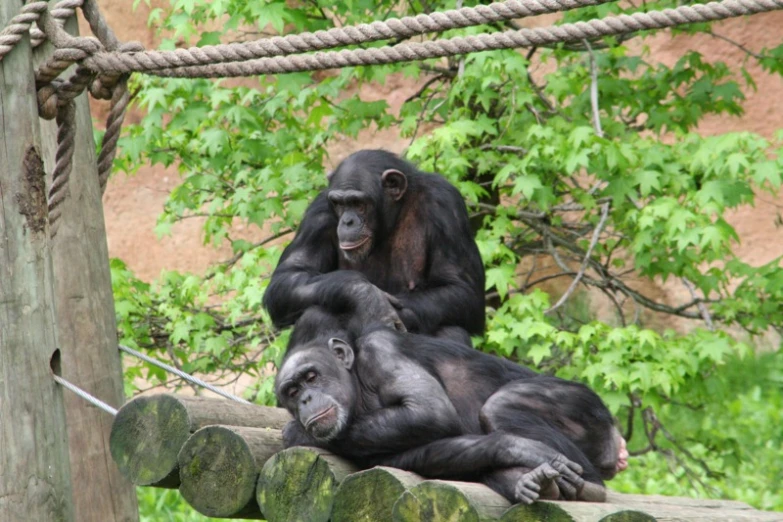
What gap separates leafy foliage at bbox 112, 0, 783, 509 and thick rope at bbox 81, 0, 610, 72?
279 cm

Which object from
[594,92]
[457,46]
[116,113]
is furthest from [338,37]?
[594,92]

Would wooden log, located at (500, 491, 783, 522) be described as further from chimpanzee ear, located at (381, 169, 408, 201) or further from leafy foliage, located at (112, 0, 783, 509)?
leafy foliage, located at (112, 0, 783, 509)

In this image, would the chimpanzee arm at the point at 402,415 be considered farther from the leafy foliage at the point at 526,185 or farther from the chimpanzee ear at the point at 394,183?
the leafy foliage at the point at 526,185

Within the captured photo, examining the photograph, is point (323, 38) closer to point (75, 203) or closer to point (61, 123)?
point (61, 123)

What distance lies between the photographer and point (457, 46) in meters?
3.43

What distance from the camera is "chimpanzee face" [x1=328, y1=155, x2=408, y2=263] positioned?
16.0 ft

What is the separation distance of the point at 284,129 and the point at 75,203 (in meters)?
3.16

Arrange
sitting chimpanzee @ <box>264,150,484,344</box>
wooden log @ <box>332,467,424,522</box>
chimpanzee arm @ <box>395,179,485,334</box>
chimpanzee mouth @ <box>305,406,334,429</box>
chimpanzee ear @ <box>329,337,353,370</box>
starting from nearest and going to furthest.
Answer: wooden log @ <box>332,467,424,522</box>, chimpanzee mouth @ <box>305,406,334,429</box>, chimpanzee ear @ <box>329,337,353,370</box>, chimpanzee arm @ <box>395,179,485,334</box>, sitting chimpanzee @ <box>264,150,484,344</box>

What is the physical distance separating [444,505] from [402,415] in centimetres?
68

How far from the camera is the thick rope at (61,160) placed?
377cm

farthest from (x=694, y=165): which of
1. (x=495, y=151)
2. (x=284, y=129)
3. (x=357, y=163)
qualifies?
(x=284, y=129)

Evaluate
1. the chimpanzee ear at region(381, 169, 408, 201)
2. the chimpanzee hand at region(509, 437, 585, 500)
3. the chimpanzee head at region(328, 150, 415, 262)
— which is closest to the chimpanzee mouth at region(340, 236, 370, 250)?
the chimpanzee head at region(328, 150, 415, 262)

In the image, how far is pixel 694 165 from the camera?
634cm

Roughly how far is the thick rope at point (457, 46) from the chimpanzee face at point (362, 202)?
1.28 meters
